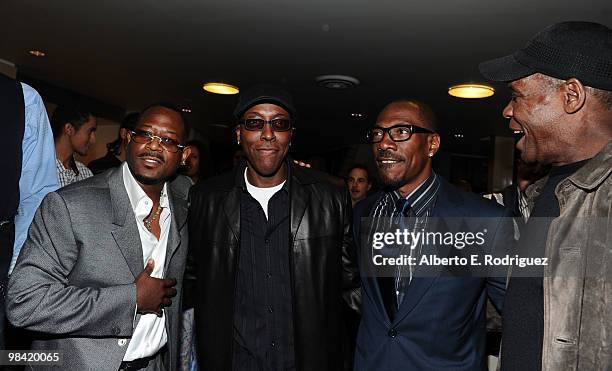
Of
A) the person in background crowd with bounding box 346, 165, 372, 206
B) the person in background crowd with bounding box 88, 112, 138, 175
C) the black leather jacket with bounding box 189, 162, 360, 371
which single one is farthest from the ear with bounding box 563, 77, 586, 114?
the person in background crowd with bounding box 346, 165, 372, 206

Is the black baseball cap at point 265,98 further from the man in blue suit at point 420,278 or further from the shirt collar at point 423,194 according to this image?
the shirt collar at point 423,194

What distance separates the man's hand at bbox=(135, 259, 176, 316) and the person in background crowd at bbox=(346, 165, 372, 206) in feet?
15.6

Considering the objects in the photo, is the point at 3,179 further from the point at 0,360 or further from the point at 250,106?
the point at 250,106

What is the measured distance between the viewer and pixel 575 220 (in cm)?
141

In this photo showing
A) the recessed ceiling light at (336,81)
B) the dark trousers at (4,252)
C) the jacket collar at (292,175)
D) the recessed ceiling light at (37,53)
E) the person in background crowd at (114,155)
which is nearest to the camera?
the dark trousers at (4,252)

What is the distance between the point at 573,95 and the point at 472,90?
5.96 meters

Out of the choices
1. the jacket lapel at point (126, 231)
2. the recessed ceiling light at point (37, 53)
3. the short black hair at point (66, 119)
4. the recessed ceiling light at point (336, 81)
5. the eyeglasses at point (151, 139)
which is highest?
the recessed ceiling light at point (336, 81)

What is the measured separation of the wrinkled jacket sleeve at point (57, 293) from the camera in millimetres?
1705

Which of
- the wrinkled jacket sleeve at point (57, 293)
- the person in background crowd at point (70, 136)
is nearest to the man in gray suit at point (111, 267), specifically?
the wrinkled jacket sleeve at point (57, 293)

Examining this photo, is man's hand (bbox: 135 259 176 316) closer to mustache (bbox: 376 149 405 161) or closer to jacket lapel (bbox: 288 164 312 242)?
jacket lapel (bbox: 288 164 312 242)

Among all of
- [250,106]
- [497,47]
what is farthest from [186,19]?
[497,47]

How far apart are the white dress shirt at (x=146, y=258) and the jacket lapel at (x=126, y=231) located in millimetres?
51

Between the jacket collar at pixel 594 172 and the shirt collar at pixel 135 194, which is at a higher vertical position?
the jacket collar at pixel 594 172

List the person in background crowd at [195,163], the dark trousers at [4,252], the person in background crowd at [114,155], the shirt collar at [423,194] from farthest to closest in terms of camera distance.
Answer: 1. the person in background crowd at [195,163]
2. the person in background crowd at [114,155]
3. the shirt collar at [423,194]
4. the dark trousers at [4,252]
